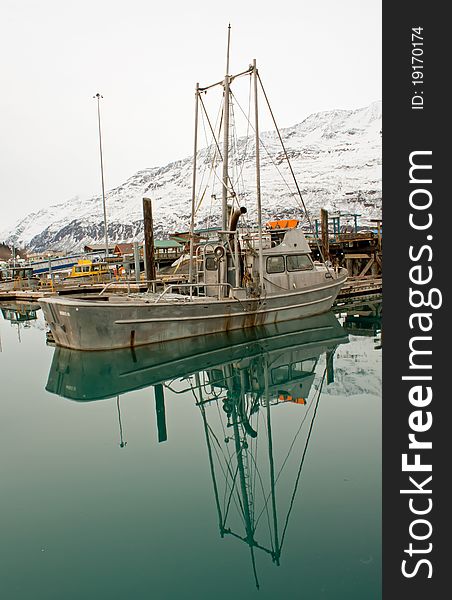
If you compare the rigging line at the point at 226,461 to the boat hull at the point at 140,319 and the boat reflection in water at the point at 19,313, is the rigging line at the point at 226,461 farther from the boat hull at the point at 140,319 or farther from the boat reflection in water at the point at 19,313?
the boat reflection in water at the point at 19,313

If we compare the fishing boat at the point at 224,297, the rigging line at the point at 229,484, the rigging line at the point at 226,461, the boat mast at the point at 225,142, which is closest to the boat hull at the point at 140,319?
the fishing boat at the point at 224,297

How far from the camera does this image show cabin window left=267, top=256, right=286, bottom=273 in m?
17.8

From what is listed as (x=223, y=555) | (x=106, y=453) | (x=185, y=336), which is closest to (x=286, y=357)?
(x=185, y=336)

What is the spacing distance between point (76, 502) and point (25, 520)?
639 millimetres

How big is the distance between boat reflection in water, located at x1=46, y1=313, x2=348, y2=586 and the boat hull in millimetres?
346

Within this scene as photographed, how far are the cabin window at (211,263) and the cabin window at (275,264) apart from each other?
→ 6.53 feet

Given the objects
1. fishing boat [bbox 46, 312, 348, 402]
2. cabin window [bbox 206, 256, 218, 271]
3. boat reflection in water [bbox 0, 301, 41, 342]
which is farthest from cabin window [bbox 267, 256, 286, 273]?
boat reflection in water [bbox 0, 301, 41, 342]

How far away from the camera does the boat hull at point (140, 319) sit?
1418cm

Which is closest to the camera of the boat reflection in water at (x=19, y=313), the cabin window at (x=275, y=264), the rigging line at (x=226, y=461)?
the rigging line at (x=226, y=461)

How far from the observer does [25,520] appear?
5789 millimetres

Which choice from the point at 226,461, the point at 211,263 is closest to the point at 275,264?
the point at 211,263

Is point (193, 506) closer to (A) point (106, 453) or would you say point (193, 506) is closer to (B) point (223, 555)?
(B) point (223, 555)

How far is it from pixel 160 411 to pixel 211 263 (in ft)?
29.2

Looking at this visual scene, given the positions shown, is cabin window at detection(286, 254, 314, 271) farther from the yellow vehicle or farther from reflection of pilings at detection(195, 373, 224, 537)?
the yellow vehicle
